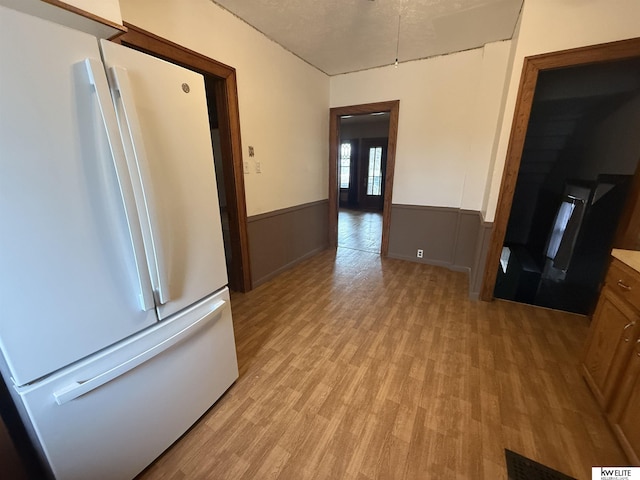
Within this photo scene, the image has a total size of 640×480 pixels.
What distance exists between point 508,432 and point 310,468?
105 centimetres

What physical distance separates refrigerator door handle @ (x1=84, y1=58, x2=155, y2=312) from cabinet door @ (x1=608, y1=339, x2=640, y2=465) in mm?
2170

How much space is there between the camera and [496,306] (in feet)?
8.43

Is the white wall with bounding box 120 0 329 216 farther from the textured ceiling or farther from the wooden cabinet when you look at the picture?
the wooden cabinet

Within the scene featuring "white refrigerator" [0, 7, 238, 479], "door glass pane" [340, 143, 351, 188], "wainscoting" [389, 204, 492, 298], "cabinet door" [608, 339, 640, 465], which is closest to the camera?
"white refrigerator" [0, 7, 238, 479]

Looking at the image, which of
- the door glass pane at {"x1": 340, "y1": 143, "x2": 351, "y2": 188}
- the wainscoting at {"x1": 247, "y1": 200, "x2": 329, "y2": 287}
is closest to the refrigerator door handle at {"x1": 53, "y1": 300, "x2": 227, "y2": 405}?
the wainscoting at {"x1": 247, "y1": 200, "x2": 329, "y2": 287}

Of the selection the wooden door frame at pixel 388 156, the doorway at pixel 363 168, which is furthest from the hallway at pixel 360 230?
the wooden door frame at pixel 388 156

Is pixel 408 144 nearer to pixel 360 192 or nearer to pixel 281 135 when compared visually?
pixel 281 135

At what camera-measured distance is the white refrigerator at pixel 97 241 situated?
0.73 metres

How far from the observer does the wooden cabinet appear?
118cm

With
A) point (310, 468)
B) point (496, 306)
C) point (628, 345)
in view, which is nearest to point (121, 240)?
point (310, 468)

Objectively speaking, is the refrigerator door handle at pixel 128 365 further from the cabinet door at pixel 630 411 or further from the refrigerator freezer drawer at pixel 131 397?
the cabinet door at pixel 630 411

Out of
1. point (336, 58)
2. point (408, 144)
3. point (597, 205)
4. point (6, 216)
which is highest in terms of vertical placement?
point (336, 58)

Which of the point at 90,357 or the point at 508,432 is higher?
the point at 90,357

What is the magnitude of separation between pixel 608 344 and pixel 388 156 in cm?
289
